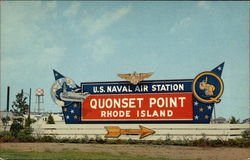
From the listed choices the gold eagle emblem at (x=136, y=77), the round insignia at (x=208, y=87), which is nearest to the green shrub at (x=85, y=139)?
the gold eagle emblem at (x=136, y=77)

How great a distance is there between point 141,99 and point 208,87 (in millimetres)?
5256

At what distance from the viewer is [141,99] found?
25906 mm

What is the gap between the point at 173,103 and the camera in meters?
25.2

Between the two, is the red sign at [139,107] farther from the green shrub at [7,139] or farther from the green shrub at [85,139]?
the green shrub at [7,139]

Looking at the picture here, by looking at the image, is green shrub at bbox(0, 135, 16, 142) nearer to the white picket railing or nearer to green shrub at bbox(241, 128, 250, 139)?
the white picket railing

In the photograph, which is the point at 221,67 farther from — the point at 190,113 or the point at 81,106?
the point at 81,106

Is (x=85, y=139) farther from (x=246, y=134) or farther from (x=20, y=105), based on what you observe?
(x=20, y=105)

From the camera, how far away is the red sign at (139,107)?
25031 mm

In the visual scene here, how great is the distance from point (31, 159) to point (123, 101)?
42.3 ft

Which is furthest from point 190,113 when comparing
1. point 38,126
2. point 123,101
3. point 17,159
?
point 17,159

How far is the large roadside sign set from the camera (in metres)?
24.7

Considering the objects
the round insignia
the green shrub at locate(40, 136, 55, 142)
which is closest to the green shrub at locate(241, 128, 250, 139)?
the round insignia

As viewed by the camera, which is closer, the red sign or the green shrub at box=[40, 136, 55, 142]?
the red sign

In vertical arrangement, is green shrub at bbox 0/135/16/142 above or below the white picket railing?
below
